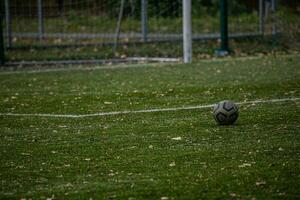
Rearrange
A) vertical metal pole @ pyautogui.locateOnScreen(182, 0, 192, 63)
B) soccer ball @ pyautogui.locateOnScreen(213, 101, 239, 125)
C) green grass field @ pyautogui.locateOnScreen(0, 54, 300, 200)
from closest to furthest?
green grass field @ pyautogui.locateOnScreen(0, 54, 300, 200) < soccer ball @ pyautogui.locateOnScreen(213, 101, 239, 125) < vertical metal pole @ pyautogui.locateOnScreen(182, 0, 192, 63)

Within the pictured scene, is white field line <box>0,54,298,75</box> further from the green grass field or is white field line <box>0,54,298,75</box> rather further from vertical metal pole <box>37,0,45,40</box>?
vertical metal pole <box>37,0,45,40</box>

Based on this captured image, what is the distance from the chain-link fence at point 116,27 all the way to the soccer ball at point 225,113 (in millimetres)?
10894

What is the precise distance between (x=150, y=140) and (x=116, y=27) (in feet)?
57.1

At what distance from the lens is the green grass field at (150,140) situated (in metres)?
7.06

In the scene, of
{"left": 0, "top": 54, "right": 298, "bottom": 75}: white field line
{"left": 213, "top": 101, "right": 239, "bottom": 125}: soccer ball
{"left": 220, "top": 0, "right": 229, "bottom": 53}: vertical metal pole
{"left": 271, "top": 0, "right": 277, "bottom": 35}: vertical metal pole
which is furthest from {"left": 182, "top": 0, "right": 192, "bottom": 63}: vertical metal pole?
{"left": 213, "top": 101, "right": 239, "bottom": 125}: soccer ball

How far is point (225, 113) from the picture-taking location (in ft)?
32.9

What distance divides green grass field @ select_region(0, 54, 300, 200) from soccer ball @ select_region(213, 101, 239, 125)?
0.11m

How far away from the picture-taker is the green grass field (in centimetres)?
706

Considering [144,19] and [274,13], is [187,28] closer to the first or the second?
[144,19]

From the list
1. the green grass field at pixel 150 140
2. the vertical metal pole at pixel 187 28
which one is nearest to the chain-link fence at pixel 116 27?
the vertical metal pole at pixel 187 28

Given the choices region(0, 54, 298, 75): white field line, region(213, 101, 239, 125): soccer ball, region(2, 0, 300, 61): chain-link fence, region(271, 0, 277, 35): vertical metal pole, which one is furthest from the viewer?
region(271, 0, 277, 35): vertical metal pole

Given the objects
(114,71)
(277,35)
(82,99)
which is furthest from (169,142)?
(277,35)

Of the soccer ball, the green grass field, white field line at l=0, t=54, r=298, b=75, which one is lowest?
the green grass field

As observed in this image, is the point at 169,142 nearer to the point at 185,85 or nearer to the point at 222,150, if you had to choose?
the point at 222,150
